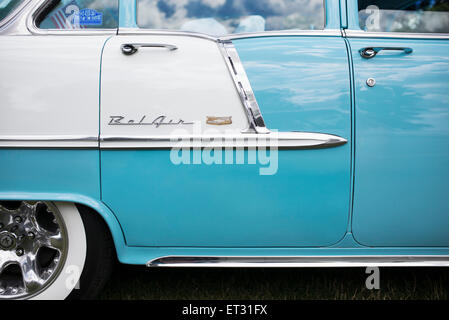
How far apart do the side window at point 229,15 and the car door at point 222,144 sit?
0.19m

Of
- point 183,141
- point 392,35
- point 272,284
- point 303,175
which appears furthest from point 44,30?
point 272,284

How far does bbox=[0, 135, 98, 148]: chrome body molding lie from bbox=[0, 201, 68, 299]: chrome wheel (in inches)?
→ 11.4

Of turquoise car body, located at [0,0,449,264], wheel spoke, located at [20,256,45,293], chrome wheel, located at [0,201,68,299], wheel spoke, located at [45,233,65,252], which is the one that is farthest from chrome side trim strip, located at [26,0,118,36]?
wheel spoke, located at [20,256,45,293]

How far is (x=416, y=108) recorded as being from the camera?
4.93ft

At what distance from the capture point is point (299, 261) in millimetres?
1575

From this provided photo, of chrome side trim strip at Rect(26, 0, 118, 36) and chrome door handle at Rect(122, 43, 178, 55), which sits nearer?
chrome door handle at Rect(122, 43, 178, 55)

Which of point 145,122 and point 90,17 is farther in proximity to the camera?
point 90,17

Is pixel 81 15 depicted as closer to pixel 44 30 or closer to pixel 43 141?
pixel 44 30

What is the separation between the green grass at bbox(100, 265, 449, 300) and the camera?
1.85m

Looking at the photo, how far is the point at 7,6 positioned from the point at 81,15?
0.34m

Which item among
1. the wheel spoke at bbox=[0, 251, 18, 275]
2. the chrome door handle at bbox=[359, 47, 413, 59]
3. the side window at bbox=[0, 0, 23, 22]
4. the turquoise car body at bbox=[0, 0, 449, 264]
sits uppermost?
the side window at bbox=[0, 0, 23, 22]

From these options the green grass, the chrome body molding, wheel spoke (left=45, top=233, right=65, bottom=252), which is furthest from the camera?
the green grass

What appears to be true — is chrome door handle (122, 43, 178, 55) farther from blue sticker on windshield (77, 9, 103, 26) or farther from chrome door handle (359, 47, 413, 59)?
chrome door handle (359, 47, 413, 59)
